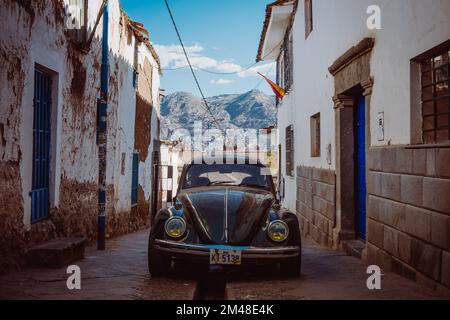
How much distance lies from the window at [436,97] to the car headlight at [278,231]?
172 centimetres

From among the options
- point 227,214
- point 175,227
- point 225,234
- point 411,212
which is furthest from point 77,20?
point 411,212

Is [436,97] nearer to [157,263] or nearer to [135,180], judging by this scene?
[157,263]

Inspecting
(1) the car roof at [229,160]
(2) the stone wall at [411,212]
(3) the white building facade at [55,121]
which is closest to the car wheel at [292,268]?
(2) the stone wall at [411,212]

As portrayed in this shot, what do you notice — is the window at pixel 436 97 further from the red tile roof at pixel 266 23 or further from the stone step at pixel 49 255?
the red tile roof at pixel 266 23

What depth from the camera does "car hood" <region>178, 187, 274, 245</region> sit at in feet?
16.1

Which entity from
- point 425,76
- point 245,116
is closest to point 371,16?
point 425,76

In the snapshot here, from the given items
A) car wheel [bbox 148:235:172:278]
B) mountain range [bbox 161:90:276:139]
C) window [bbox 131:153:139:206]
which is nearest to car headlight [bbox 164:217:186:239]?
car wheel [bbox 148:235:172:278]

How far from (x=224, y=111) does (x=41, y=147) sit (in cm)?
16182

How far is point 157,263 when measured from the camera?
5.07m

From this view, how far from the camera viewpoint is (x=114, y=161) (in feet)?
37.4

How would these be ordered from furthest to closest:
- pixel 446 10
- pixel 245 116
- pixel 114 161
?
pixel 245 116
pixel 114 161
pixel 446 10
